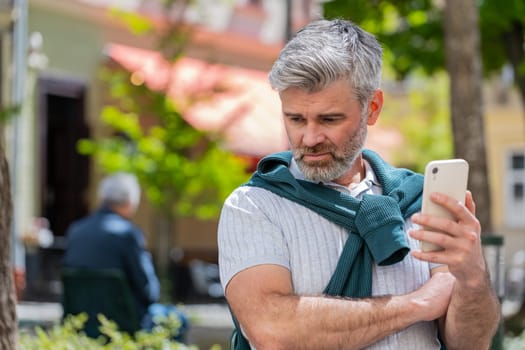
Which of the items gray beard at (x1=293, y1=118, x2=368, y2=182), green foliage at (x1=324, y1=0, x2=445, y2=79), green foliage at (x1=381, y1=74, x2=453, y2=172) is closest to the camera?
gray beard at (x1=293, y1=118, x2=368, y2=182)

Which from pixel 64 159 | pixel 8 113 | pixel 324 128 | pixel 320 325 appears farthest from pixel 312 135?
pixel 64 159

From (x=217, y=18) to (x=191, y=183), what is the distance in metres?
8.86

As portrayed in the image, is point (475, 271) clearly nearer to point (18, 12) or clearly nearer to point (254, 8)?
point (18, 12)

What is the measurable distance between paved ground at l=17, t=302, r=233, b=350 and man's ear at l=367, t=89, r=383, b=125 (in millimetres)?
5184

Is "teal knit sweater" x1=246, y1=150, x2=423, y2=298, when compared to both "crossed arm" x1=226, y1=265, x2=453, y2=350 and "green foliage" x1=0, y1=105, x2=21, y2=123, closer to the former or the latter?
"crossed arm" x1=226, y1=265, x2=453, y2=350

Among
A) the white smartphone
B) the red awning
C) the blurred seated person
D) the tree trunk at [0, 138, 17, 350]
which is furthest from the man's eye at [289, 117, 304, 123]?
the red awning

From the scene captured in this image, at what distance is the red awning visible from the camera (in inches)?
613

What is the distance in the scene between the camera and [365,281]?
9.33ft

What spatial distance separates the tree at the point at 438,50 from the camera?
30.5 ft

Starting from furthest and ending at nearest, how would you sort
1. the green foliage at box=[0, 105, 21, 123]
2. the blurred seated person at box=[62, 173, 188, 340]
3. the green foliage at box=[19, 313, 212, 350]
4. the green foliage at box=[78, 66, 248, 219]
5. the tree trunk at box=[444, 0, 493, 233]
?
the green foliage at box=[78, 66, 248, 219], the green foliage at box=[0, 105, 21, 123], the tree trunk at box=[444, 0, 493, 233], the blurred seated person at box=[62, 173, 188, 340], the green foliage at box=[19, 313, 212, 350]

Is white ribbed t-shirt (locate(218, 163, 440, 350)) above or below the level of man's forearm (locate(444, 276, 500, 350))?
above

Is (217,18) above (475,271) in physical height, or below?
above

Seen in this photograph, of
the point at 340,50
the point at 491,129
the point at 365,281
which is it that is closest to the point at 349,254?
the point at 365,281

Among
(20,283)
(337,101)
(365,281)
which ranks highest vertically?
(337,101)
